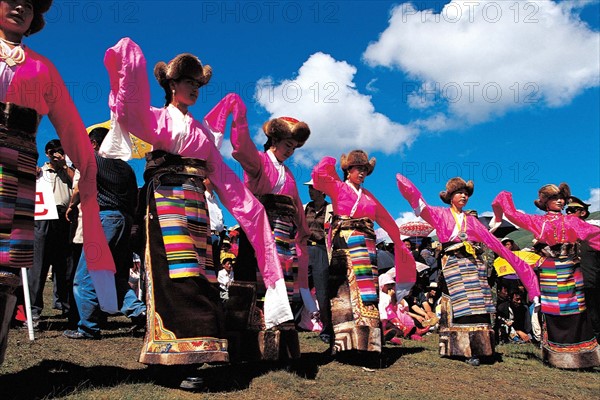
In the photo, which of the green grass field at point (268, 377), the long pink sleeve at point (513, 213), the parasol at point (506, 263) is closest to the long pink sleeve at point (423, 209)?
the long pink sleeve at point (513, 213)

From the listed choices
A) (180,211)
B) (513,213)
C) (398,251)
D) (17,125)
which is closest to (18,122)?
(17,125)

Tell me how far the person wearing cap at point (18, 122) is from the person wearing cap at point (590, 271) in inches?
272

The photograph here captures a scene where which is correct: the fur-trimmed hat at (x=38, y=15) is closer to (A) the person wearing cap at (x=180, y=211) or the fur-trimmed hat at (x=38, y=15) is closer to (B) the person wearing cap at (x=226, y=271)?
(A) the person wearing cap at (x=180, y=211)

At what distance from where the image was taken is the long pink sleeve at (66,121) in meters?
3.00

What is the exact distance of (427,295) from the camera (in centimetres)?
1073

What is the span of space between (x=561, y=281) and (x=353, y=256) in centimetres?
277

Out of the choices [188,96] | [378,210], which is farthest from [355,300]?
[188,96]

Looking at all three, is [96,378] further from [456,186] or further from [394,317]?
[394,317]

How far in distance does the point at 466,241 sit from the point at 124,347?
12.9 feet

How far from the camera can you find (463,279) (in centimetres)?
616

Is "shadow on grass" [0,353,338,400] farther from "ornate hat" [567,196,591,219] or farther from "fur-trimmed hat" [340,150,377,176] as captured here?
"ornate hat" [567,196,591,219]

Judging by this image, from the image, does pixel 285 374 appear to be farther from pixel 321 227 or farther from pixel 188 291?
pixel 321 227

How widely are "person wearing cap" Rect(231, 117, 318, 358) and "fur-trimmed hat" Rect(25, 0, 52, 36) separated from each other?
161cm

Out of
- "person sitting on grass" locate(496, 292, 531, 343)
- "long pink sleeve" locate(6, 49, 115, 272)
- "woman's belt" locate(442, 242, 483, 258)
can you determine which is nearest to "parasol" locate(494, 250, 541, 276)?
"person sitting on grass" locate(496, 292, 531, 343)
